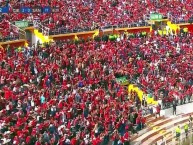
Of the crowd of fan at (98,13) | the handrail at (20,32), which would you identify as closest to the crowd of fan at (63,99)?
the handrail at (20,32)

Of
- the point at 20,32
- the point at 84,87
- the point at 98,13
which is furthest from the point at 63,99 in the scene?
the point at 98,13

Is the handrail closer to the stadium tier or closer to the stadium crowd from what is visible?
the stadium tier

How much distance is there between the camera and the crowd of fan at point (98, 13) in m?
42.7

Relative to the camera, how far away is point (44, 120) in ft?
79.3

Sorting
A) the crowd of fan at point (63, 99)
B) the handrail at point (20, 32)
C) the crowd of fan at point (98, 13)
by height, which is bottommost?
the crowd of fan at point (63, 99)

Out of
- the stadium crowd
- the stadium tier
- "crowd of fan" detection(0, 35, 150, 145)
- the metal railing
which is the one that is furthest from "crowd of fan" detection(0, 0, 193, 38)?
"crowd of fan" detection(0, 35, 150, 145)

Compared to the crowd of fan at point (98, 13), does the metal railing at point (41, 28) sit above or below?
below

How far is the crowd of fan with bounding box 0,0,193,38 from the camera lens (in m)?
42.7

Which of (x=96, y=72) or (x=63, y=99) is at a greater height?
(x=96, y=72)

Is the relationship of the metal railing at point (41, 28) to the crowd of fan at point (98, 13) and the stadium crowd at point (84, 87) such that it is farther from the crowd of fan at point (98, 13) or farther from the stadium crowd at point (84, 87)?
the stadium crowd at point (84, 87)

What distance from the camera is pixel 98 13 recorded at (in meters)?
47.7

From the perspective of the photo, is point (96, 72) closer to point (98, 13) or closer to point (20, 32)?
point (20, 32)

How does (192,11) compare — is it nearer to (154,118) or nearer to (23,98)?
(154,118)

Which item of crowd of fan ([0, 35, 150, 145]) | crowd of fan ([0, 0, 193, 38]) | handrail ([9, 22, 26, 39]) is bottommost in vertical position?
crowd of fan ([0, 35, 150, 145])
